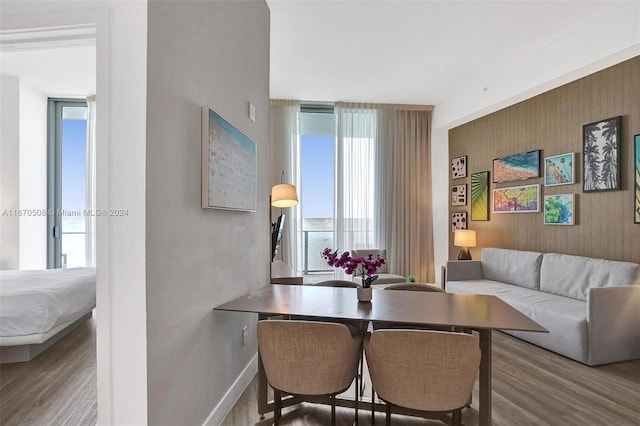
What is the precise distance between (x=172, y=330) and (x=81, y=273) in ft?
9.34

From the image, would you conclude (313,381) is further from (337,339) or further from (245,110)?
(245,110)

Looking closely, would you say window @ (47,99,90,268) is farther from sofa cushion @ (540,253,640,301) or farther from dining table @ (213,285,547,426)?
sofa cushion @ (540,253,640,301)

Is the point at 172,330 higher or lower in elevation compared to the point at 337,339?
higher

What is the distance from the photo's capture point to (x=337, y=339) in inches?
68.6

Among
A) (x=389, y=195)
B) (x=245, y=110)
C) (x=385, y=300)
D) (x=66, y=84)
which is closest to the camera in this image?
(x=385, y=300)

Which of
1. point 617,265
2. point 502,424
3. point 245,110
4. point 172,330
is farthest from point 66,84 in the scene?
point 617,265

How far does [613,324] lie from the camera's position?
2.94 meters

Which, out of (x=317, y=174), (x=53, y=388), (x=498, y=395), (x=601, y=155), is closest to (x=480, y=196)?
(x=601, y=155)

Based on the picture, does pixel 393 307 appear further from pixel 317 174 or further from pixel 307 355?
pixel 317 174

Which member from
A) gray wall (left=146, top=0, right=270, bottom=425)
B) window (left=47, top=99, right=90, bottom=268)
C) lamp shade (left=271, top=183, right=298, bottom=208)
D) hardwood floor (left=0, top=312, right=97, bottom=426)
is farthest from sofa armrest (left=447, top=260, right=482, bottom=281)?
window (left=47, top=99, right=90, bottom=268)

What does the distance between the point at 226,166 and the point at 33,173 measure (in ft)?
14.5

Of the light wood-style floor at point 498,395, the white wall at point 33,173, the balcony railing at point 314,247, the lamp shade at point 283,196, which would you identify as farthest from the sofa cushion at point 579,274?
the white wall at point 33,173

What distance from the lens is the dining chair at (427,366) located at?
5.14ft

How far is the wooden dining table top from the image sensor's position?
5.77 feet
